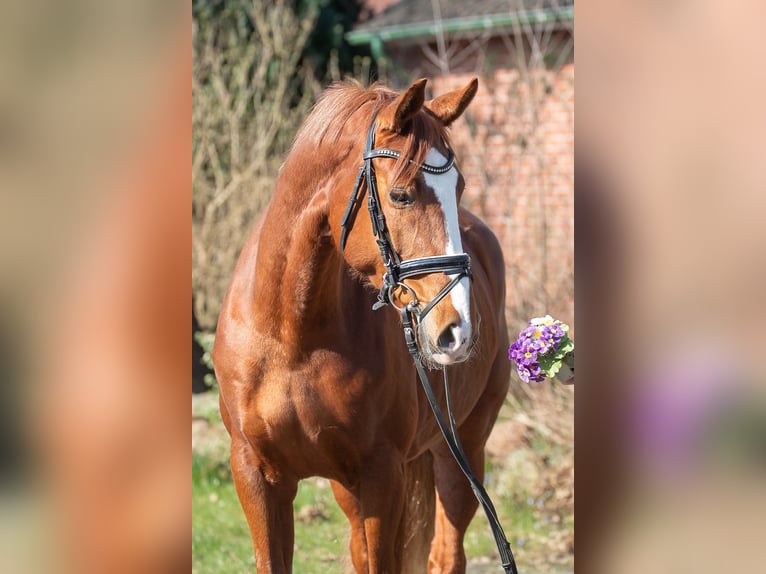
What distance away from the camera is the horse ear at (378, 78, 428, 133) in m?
2.41

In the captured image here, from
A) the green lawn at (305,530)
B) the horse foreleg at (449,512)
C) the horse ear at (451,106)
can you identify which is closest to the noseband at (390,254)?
the horse ear at (451,106)

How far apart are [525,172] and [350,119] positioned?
15.3ft

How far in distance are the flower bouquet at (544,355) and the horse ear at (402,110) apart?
0.79 meters

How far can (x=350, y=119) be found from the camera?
107 inches

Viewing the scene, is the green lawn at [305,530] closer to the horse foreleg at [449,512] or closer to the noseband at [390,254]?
the horse foreleg at [449,512]

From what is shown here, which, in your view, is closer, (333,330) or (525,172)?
(333,330)

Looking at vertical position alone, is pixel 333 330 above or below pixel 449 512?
above

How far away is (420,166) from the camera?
2383mm

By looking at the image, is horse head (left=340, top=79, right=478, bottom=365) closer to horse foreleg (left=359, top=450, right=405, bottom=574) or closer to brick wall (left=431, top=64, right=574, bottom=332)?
horse foreleg (left=359, top=450, right=405, bottom=574)

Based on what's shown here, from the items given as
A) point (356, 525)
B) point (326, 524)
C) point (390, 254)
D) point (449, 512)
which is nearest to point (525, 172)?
point (326, 524)

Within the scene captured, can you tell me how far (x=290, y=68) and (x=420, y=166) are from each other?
6230 mm

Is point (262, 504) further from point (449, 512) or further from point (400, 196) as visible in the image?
point (449, 512)
